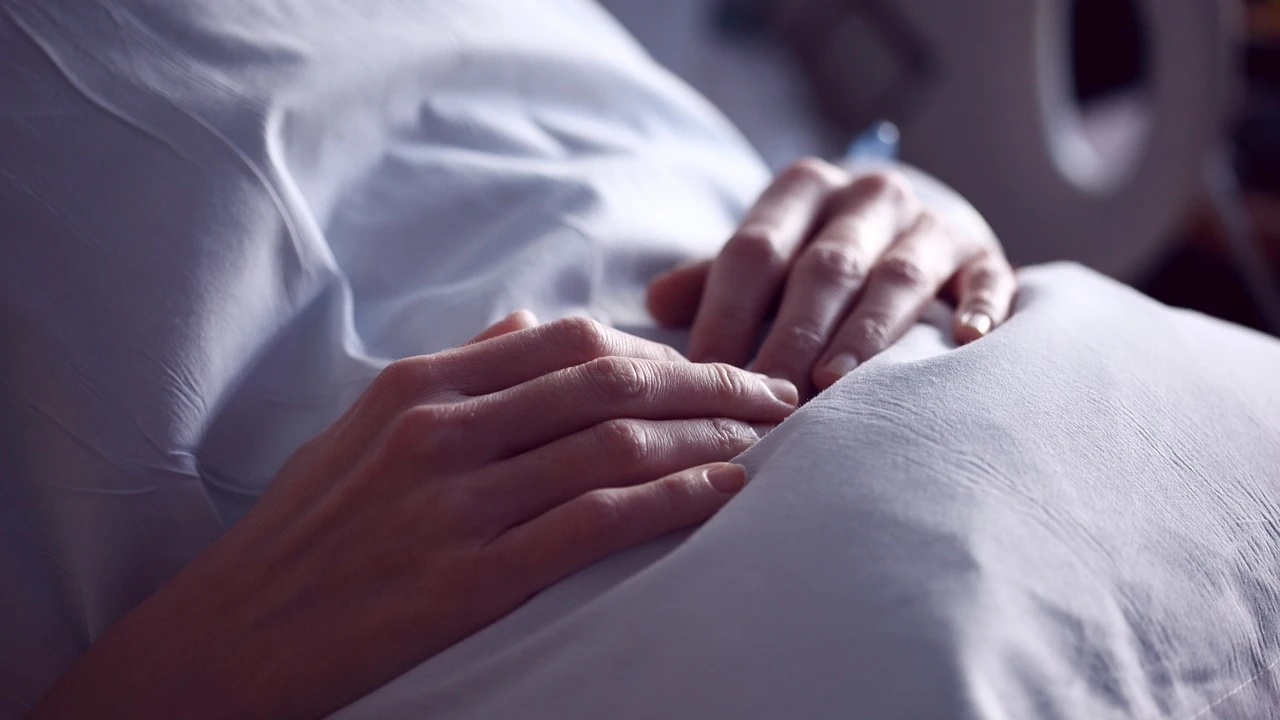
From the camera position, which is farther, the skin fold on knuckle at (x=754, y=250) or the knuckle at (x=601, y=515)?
the skin fold on knuckle at (x=754, y=250)

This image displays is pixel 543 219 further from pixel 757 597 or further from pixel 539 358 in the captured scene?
pixel 757 597

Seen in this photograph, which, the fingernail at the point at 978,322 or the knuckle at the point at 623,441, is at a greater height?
the fingernail at the point at 978,322

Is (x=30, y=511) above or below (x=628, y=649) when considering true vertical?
below

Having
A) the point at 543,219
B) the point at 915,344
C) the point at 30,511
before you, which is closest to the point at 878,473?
the point at 915,344

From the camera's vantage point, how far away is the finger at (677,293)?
2.02 ft

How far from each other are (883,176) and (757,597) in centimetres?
40

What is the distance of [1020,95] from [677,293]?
3.51 feet

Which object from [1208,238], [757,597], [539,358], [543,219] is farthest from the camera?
[1208,238]

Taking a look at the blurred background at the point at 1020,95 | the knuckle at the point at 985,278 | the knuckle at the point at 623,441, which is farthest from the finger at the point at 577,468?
the blurred background at the point at 1020,95

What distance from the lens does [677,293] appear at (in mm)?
618

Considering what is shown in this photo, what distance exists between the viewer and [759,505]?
401 millimetres

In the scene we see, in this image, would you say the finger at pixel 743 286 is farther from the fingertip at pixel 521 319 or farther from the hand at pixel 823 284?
the fingertip at pixel 521 319

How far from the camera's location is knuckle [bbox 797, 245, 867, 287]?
1.92 feet

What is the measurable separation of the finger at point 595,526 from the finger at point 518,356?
0.08 metres
